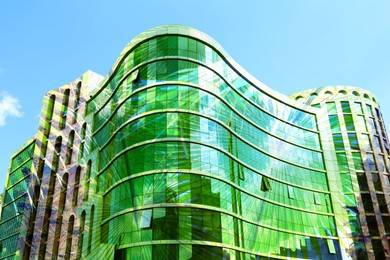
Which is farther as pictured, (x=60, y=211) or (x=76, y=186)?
(x=60, y=211)

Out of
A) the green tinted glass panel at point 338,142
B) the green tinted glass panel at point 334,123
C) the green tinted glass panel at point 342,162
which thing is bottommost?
the green tinted glass panel at point 342,162

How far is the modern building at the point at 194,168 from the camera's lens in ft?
Answer: 109

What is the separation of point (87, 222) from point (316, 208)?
24973mm

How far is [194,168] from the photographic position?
34094 mm

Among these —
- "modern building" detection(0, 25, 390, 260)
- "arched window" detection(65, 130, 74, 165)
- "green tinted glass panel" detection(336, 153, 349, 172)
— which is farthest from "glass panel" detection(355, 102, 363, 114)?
"arched window" detection(65, 130, 74, 165)

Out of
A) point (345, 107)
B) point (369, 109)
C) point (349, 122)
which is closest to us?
point (349, 122)

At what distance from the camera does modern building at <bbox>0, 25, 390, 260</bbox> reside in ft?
109

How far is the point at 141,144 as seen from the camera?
3525 centimetres

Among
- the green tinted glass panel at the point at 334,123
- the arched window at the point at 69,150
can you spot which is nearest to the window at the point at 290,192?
the green tinted glass panel at the point at 334,123

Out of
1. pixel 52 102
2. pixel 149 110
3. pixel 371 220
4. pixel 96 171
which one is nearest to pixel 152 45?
pixel 149 110

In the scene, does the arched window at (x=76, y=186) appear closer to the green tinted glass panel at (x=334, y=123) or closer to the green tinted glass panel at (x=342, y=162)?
the green tinted glass panel at (x=342, y=162)

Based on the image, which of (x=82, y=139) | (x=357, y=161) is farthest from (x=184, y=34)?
(x=357, y=161)

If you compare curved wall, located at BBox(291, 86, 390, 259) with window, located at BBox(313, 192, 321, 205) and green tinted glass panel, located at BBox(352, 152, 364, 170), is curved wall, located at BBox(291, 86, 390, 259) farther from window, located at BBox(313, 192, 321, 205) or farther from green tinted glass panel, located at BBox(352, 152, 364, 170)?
window, located at BBox(313, 192, 321, 205)

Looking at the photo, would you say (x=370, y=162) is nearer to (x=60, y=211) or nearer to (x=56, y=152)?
(x=60, y=211)
